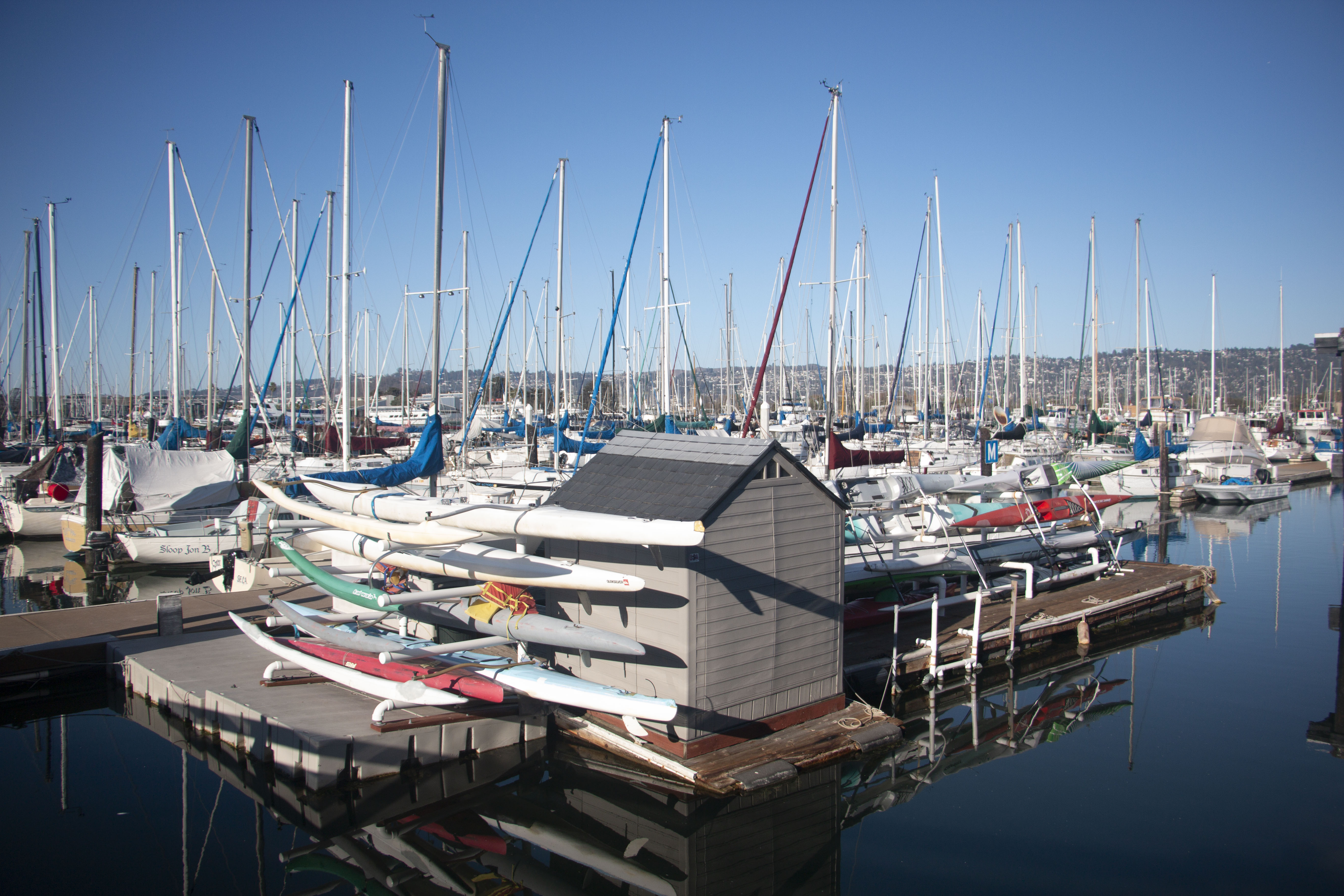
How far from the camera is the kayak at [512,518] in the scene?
1054 centimetres

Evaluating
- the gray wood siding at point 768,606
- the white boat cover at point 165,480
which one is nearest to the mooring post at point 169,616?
the gray wood siding at point 768,606

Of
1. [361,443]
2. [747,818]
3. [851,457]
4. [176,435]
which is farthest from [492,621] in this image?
[176,435]

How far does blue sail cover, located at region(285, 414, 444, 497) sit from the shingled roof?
636 cm

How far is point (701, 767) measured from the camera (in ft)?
35.8

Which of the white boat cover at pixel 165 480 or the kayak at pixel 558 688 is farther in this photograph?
the white boat cover at pixel 165 480

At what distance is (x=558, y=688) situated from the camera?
38.0 ft

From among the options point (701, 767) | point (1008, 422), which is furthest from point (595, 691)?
point (1008, 422)

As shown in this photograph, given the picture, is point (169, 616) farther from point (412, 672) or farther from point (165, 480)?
point (165, 480)

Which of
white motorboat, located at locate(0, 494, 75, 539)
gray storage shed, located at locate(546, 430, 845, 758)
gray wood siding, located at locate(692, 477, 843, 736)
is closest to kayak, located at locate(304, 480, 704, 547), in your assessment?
gray storage shed, located at locate(546, 430, 845, 758)

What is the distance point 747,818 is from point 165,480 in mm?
23782

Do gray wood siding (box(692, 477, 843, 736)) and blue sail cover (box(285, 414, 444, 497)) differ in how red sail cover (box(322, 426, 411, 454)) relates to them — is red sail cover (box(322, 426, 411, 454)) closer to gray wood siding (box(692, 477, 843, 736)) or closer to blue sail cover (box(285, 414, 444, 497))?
blue sail cover (box(285, 414, 444, 497))

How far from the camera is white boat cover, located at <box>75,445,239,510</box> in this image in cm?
2708

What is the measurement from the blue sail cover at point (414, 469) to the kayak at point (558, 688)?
6298 mm

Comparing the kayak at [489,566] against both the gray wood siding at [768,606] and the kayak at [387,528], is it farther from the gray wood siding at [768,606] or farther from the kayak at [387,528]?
the gray wood siding at [768,606]
